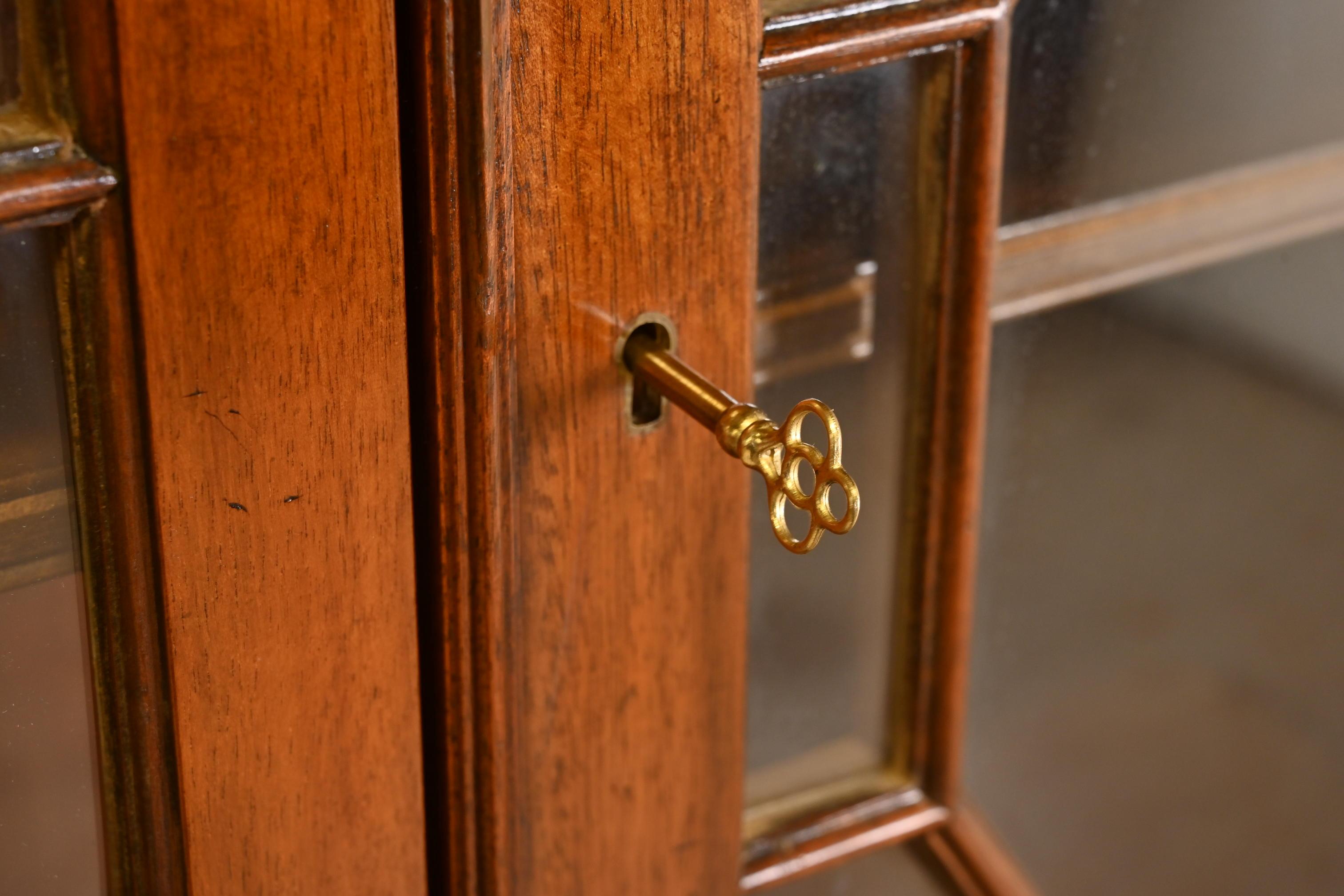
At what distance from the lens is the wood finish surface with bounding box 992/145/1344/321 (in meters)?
0.69

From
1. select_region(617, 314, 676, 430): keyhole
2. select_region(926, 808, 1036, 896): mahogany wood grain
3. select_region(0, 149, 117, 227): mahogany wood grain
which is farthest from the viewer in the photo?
select_region(926, 808, 1036, 896): mahogany wood grain

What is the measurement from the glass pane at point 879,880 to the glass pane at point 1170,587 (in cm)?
5

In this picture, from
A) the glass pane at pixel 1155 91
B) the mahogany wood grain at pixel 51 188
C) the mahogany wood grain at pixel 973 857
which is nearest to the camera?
the mahogany wood grain at pixel 51 188

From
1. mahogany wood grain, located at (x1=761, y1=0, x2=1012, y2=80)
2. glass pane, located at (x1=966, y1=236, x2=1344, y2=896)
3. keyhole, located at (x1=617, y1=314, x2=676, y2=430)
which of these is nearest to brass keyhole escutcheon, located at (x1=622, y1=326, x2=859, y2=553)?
keyhole, located at (x1=617, y1=314, x2=676, y2=430)

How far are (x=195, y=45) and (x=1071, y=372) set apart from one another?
1.47 ft

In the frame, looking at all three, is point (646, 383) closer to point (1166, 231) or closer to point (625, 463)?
point (625, 463)

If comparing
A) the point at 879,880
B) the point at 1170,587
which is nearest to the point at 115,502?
the point at 879,880

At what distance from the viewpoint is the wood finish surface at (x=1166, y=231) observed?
69cm

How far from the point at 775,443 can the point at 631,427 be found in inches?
Result: 3.7

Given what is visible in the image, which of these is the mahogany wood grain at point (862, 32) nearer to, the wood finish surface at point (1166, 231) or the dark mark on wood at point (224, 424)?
the wood finish surface at point (1166, 231)

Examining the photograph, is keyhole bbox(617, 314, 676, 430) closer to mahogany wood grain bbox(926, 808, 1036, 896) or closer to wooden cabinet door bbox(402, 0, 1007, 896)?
wooden cabinet door bbox(402, 0, 1007, 896)

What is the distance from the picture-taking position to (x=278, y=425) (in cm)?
50

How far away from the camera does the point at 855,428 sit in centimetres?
68

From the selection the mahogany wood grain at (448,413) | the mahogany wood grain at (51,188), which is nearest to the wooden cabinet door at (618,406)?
the mahogany wood grain at (448,413)
